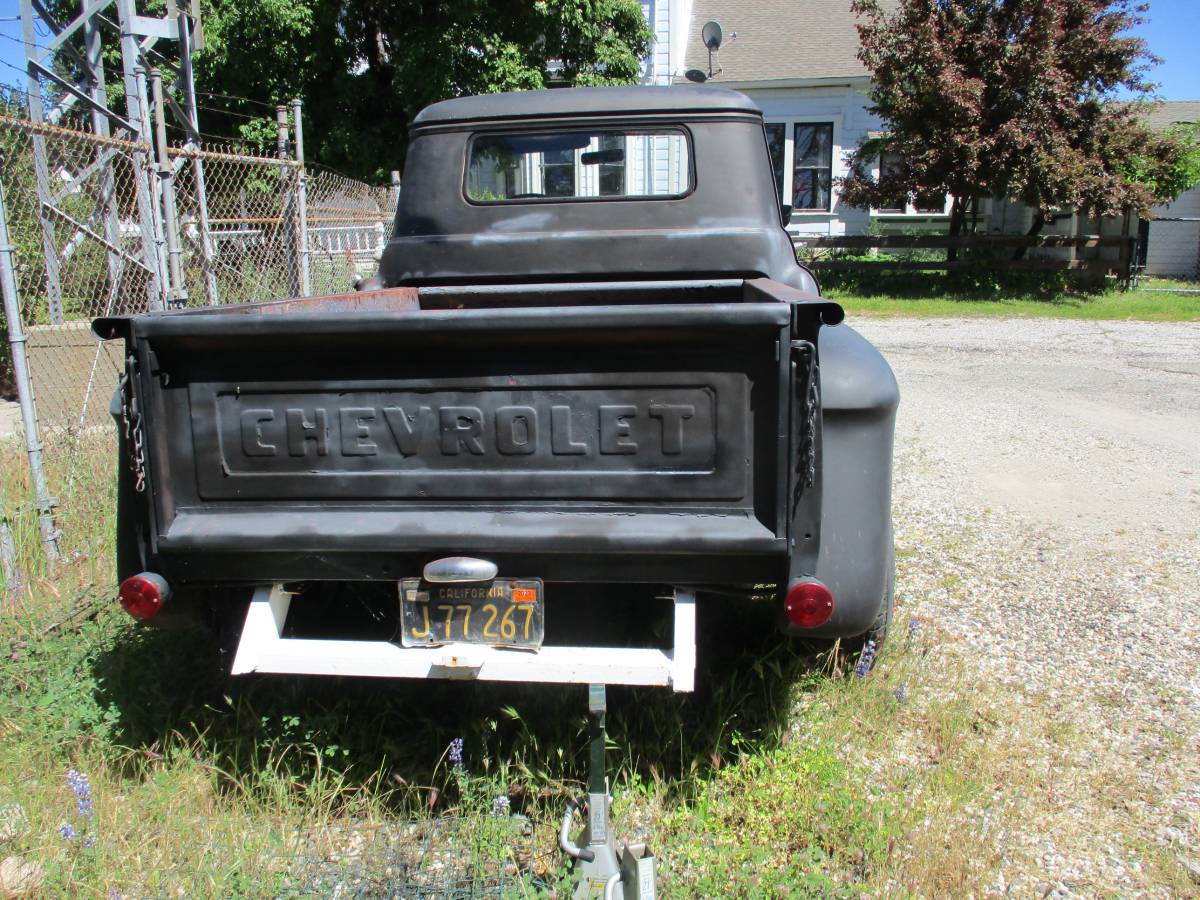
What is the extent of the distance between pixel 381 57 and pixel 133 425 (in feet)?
58.1

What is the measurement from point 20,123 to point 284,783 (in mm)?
3229

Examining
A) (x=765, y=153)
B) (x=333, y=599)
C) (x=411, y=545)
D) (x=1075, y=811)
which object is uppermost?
(x=765, y=153)

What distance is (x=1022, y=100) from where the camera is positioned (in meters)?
16.1

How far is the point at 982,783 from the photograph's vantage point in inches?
115

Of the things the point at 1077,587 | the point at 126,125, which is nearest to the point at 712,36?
the point at 126,125

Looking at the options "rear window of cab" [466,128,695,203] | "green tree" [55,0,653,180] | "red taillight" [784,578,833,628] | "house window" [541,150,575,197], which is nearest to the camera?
"red taillight" [784,578,833,628]

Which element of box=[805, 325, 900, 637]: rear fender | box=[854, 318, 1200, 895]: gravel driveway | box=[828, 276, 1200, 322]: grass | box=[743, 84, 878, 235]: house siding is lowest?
box=[854, 318, 1200, 895]: gravel driveway

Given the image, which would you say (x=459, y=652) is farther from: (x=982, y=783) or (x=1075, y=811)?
(x=1075, y=811)

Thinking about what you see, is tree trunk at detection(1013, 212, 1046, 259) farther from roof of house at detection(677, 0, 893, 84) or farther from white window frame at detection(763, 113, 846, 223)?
roof of house at detection(677, 0, 893, 84)

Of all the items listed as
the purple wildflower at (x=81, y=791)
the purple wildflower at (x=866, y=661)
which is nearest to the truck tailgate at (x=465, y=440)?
the purple wildflower at (x=81, y=791)

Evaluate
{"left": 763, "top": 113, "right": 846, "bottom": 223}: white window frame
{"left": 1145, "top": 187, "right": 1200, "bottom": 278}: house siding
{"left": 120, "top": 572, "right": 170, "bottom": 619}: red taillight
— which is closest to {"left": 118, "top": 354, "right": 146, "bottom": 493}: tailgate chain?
{"left": 120, "top": 572, "right": 170, "bottom": 619}: red taillight

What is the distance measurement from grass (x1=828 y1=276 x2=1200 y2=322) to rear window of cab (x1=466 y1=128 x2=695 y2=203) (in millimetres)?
12171

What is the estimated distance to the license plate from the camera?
2572 millimetres

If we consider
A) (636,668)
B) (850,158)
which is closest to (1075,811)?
(636,668)
